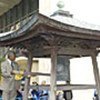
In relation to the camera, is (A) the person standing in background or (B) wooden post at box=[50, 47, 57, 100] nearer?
(B) wooden post at box=[50, 47, 57, 100]

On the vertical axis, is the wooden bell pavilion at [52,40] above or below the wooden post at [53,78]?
above

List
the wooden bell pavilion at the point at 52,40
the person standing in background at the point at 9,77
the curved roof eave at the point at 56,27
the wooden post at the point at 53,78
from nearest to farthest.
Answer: the curved roof eave at the point at 56,27 → the wooden bell pavilion at the point at 52,40 → the wooden post at the point at 53,78 → the person standing in background at the point at 9,77

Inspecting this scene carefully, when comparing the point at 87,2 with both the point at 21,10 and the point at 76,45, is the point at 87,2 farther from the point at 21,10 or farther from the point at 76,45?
the point at 21,10

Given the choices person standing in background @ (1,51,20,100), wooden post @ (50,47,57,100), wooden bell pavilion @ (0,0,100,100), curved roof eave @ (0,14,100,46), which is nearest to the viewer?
curved roof eave @ (0,14,100,46)

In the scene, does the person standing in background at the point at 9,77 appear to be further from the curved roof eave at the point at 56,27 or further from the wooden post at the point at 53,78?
the wooden post at the point at 53,78

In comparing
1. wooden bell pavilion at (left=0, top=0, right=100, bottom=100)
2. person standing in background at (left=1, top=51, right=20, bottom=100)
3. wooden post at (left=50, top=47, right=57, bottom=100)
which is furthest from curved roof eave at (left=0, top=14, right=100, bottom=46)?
person standing in background at (left=1, top=51, right=20, bottom=100)

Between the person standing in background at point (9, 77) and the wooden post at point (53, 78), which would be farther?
the person standing in background at point (9, 77)

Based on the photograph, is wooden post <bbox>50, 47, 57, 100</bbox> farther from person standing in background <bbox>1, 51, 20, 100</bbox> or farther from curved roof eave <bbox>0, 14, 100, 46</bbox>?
person standing in background <bbox>1, 51, 20, 100</bbox>

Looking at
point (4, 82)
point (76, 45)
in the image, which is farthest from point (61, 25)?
point (4, 82)

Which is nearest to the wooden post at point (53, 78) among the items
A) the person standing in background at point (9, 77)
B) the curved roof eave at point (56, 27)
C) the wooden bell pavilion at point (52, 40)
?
the wooden bell pavilion at point (52, 40)

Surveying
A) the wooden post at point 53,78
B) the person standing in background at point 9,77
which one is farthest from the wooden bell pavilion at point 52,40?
the person standing in background at point 9,77

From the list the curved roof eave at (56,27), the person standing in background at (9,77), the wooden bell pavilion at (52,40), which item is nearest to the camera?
the curved roof eave at (56,27)

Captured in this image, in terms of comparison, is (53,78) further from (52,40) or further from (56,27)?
(56,27)

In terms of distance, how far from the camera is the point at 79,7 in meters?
13.6
